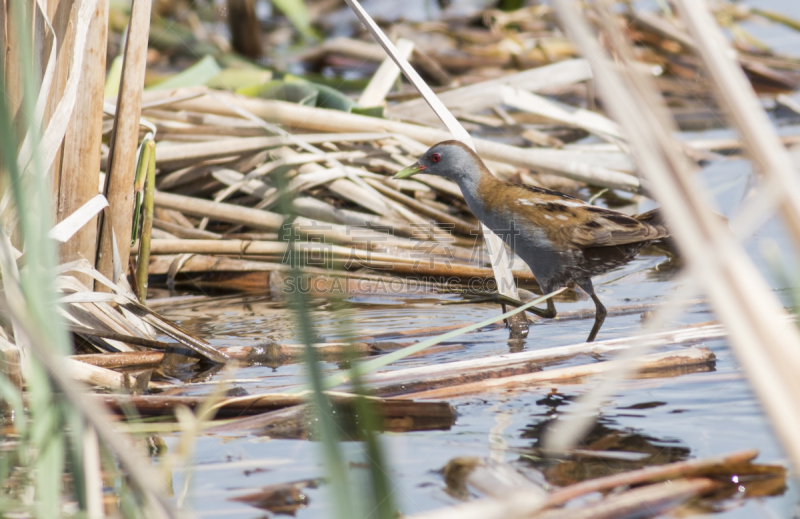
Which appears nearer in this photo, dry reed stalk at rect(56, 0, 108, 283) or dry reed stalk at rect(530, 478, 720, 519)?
dry reed stalk at rect(530, 478, 720, 519)

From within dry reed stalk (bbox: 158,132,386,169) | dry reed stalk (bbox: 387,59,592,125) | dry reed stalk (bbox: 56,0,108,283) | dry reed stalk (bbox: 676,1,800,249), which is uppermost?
dry reed stalk (bbox: 387,59,592,125)

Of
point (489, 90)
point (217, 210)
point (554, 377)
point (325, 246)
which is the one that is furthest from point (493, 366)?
point (489, 90)

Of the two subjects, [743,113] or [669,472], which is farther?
[669,472]

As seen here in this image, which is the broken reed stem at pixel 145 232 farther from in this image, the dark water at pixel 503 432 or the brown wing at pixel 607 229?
the brown wing at pixel 607 229

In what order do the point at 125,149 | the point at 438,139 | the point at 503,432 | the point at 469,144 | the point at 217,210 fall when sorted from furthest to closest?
the point at 438,139
the point at 217,210
the point at 469,144
the point at 125,149
the point at 503,432

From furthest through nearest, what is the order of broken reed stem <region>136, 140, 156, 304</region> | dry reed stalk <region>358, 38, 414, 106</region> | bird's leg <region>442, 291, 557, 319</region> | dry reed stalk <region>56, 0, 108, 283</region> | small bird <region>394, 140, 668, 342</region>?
dry reed stalk <region>358, 38, 414, 106</region> → bird's leg <region>442, 291, 557, 319</region> → small bird <region>394, 140, 668, 342</region> → broken reed stem <region>136, 140, 156, 304</region> → dry reed stalk <region>56, 0, 108, 283</region>

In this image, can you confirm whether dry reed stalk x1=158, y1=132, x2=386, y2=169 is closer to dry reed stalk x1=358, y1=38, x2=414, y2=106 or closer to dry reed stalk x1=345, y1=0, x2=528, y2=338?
dry reed stalk x1=358, y1=38, x2=414, y2=106

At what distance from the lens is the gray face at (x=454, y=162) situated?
3666 millimetres

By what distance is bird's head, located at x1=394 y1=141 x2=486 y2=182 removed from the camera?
3.66m

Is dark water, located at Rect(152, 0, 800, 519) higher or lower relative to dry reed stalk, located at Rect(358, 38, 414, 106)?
lower

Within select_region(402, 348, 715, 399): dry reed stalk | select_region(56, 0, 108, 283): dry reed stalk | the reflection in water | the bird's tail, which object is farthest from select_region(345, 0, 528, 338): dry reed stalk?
the reflection in water

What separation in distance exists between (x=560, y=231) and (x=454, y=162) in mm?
691

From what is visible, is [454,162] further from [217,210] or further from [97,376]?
[97,376]

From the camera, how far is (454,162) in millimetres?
3729
